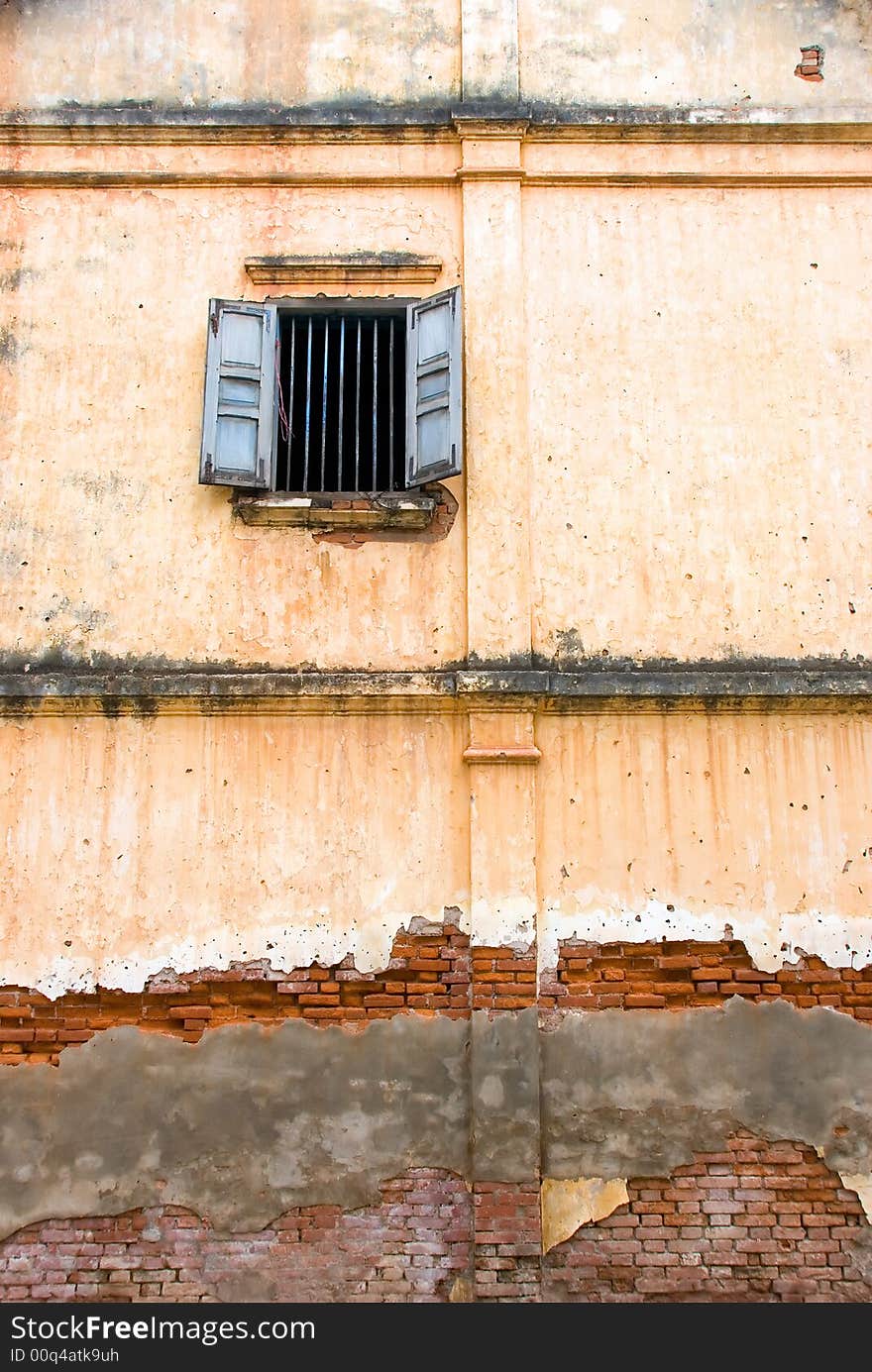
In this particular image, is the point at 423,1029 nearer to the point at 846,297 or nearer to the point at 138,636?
the point at 138,636

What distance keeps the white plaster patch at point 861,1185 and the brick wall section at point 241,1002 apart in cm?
192

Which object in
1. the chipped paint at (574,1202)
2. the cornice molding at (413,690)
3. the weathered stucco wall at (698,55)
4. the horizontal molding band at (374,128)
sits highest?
the weathered stucco wall at (698,55)

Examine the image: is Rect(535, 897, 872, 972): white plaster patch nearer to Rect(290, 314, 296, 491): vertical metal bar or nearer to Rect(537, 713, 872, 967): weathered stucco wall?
Rect(537, 713, 872, 967): weathered stucco wall

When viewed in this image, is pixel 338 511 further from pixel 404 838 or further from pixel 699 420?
pixel 699 420

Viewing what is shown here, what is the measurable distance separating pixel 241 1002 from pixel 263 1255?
112cm

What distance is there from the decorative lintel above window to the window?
14cm

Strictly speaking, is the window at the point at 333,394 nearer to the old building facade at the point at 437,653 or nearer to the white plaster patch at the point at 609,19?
the old building facade at the point at 437,653

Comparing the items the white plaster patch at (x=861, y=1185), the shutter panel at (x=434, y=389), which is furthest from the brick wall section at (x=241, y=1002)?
the shutter panel at (x=434, y=389)

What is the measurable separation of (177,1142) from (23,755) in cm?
202

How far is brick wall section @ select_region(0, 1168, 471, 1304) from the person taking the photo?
4836 mm

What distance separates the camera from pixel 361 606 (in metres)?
5.52

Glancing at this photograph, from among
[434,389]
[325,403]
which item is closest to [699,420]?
[434,389]

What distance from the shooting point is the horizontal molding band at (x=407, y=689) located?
17.4 feet

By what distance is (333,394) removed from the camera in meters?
5.95
